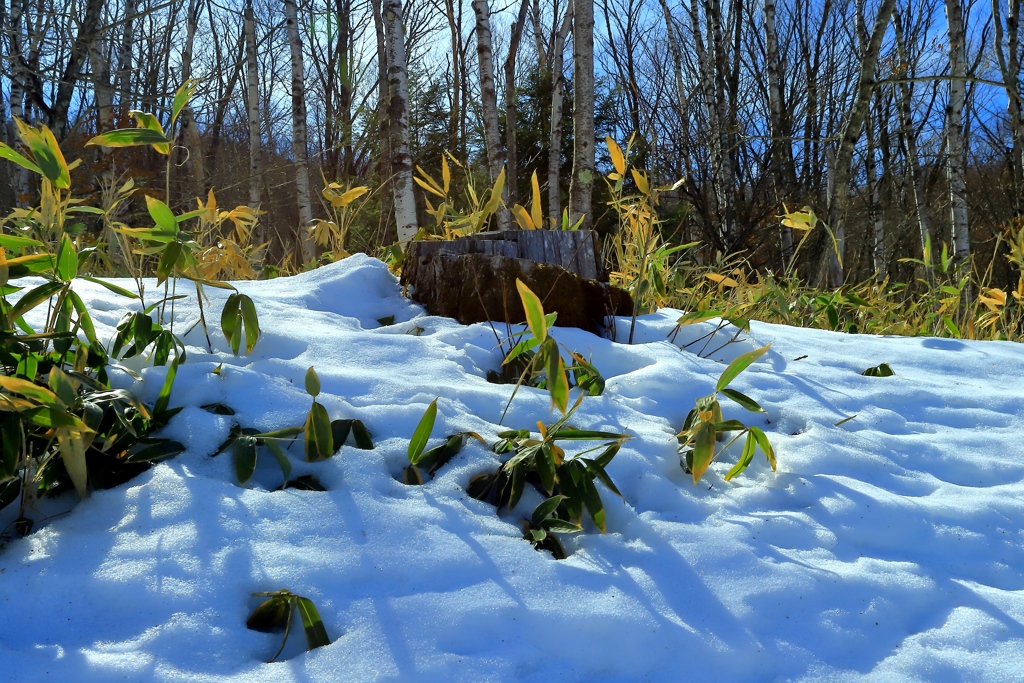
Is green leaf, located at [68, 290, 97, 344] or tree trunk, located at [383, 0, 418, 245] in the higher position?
tree trunk, located at [383, 0, 418, 245]

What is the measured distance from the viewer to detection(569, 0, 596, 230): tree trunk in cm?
515

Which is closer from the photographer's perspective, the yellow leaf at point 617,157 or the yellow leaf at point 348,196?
the yellow leaf at point 617,157

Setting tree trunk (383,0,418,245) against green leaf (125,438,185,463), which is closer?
green leaf (125,438,185,463)

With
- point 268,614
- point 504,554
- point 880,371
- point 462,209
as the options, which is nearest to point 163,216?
point 268,614

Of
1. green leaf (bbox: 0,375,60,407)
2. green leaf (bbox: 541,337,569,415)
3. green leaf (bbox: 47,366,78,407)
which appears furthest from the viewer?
green leaf (bbox: 541,337,569,415)

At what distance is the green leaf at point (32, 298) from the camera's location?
43.6 inches

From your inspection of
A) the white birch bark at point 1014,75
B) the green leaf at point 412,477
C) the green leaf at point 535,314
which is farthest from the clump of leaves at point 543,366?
the white birch bark at point 1014,75

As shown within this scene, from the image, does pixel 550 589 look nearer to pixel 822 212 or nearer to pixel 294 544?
pixel 294 544

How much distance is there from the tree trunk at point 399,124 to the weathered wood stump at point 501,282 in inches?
117

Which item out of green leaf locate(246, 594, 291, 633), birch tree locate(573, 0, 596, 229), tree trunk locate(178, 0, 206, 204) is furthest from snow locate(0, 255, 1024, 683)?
tree trunk locate(178, 0, 206, 204)

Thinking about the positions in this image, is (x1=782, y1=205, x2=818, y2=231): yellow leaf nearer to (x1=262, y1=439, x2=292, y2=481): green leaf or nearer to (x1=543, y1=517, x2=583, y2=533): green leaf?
(x1=543, y1=517, x2=583, y2=533): green leaf

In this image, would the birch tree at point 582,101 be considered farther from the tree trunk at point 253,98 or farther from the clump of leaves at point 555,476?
the tree trunk at point 253,98

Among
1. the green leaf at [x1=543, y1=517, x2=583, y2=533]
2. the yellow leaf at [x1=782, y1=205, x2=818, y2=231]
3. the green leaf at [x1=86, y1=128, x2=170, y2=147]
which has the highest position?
the green leaf at [x1=86, y1=128, x2=170, y2=147]

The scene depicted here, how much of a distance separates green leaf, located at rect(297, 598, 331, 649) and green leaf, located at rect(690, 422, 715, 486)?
0.68m
